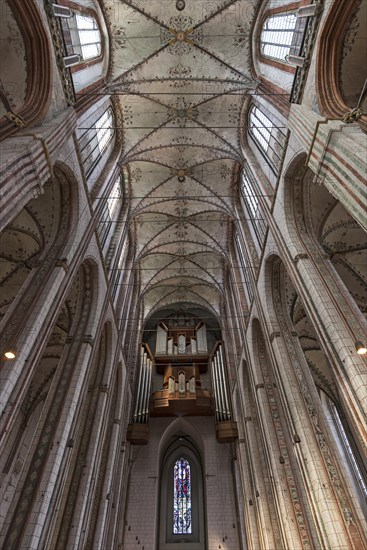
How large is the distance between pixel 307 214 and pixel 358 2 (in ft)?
15.4

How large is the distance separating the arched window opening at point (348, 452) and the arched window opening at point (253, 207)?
8.54 metres

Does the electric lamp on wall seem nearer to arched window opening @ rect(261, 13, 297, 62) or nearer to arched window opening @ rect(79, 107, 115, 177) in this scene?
arched window opening @ rect(79, 107, 115, 177)

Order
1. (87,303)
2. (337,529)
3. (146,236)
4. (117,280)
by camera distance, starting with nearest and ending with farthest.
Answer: (337,529), (87,303), (117,280), (146,236)

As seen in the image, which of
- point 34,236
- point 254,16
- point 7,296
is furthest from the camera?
point 7,296

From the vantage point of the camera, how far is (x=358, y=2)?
7.12 meters

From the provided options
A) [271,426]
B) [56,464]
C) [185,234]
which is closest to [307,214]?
[271,426]

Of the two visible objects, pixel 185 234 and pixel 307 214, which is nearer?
pixel 307 214

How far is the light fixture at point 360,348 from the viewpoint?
633cm

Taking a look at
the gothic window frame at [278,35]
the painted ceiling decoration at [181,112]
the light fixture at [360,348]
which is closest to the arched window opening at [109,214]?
the painted ceiling decoration at [181,112]

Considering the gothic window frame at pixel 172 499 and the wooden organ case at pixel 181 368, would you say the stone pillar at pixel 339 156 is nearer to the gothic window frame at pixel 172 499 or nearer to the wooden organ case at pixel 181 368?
the wooden organ case at pixel 181 368

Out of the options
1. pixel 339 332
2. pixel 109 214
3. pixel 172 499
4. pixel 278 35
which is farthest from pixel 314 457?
pixel 172 499

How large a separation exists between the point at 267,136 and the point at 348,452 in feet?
42.5

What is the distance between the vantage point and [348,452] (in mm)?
14828

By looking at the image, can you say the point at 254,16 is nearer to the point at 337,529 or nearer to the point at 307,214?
the point at 307,214
